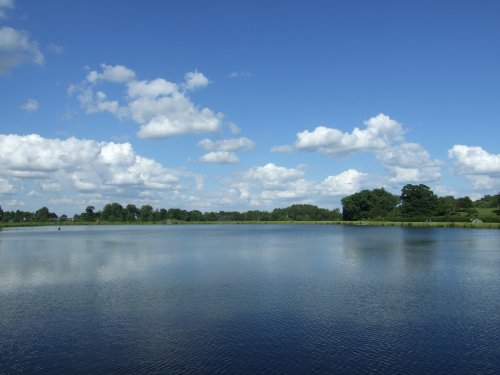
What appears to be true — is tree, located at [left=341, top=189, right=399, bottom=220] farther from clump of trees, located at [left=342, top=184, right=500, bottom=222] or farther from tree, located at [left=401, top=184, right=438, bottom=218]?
tree, located at [left=401, top=184, right=438, bottom=218]

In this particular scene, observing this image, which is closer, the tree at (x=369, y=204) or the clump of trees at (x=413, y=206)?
the clump of trees at (x=413, y=206)

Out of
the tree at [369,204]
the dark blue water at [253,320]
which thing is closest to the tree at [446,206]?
the tree at [369,204]

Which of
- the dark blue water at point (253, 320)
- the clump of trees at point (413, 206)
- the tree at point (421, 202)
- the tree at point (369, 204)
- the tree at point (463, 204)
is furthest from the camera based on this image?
the tree at point (369, 204)

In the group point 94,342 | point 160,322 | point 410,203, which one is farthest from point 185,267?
point 410,203

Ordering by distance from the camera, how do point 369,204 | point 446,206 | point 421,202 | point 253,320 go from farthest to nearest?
point 369,204, point 446,206, point 421,202, point 253,320

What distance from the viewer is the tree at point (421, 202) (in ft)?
510

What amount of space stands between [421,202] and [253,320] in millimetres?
147997

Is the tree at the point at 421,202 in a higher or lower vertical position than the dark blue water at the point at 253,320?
higher

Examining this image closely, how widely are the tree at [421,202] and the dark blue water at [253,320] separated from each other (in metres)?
123

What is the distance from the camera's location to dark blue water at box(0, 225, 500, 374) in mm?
15703

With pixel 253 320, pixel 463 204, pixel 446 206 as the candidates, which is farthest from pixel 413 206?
pixel 253 320

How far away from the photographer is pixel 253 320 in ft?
69.1

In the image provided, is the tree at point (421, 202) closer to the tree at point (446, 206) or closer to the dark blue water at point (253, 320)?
the tree at point (446, 206)

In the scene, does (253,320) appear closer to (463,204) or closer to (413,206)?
(413,206)
